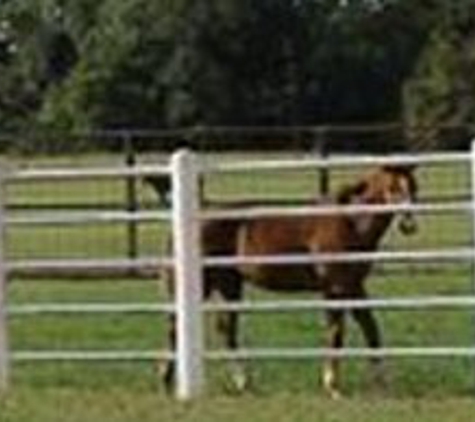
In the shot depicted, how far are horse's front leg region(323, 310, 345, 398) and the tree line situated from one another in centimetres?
5129

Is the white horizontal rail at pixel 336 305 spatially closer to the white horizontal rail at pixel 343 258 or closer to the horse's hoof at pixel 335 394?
the white horizontal rail at pixel 343 258

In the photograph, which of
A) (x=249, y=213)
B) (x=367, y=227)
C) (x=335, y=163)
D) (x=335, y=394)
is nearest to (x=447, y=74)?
(x=367, y=227)

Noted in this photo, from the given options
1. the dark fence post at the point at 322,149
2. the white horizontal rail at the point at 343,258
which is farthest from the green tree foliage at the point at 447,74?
the white horizontal rail at the point at 343,258

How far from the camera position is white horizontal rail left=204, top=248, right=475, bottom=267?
13188mm

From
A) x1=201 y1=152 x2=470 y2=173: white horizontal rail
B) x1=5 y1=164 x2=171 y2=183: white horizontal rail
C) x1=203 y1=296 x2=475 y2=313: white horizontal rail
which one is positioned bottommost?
x1=203 y1=296 x2=475 y2=313: white horizontal rail

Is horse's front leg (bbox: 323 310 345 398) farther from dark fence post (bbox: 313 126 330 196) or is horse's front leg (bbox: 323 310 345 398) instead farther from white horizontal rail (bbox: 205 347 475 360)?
→ dark fence post (bbox: 313 126 330 196)

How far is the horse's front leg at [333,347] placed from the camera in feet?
45.8

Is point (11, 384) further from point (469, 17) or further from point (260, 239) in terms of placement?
point (469, 17)

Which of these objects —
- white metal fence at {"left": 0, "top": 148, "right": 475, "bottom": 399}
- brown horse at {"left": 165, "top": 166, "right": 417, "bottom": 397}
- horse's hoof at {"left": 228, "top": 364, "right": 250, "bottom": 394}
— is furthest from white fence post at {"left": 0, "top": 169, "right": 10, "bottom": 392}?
horse's hoof at {"left": 228, "top": 364, "right": 250, "bottom": 394}

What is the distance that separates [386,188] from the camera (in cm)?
1445

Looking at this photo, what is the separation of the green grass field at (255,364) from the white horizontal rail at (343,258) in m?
0.83

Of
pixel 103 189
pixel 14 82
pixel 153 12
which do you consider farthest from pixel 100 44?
pixel 103 189

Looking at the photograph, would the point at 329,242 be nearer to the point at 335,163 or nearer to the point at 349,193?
the point at 349,193

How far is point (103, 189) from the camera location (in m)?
31.8
